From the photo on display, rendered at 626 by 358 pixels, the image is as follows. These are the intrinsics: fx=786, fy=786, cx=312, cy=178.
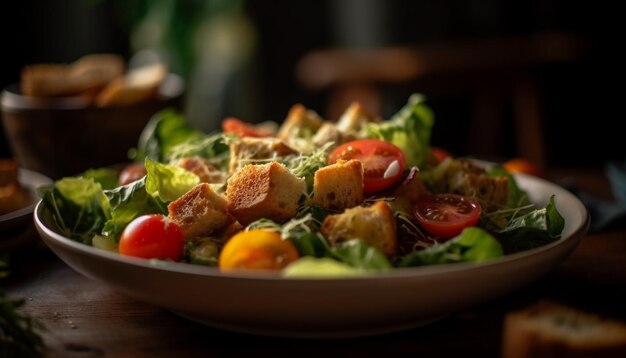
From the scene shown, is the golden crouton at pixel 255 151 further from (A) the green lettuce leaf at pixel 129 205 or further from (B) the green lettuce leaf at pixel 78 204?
(B) the green lettuce leaf at pixel 78 204

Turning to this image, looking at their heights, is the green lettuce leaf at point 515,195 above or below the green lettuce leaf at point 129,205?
below

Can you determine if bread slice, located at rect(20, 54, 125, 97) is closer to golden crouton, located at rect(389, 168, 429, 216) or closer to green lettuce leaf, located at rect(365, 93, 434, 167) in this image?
green lettuce leaf, located at rect(365, 93, 434, 167)

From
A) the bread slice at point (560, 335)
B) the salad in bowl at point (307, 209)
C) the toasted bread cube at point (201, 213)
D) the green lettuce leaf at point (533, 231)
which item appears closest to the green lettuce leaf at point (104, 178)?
the salad in bowl at point (307, 209)

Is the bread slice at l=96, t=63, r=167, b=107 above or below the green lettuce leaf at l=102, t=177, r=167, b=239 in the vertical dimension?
above

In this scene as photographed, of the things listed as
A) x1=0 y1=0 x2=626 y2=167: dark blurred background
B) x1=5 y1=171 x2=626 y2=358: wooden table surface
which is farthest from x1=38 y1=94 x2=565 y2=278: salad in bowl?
x1=0 y1=0 x2=626 y2=167: dark blurred background

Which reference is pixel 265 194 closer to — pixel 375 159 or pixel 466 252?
pixel 375 159

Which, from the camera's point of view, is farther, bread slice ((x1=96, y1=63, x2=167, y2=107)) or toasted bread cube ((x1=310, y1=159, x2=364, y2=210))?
bread slice ((x1=96, y1=63, x2=167, y2=107))

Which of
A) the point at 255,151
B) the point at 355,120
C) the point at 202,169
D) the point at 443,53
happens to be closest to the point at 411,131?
the point at 355,120
